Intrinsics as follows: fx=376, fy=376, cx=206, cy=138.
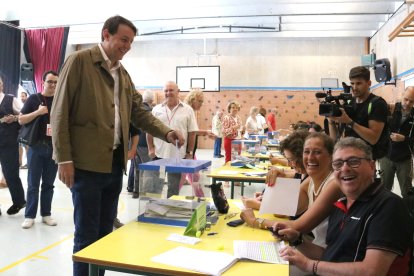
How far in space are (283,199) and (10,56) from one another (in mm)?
11608

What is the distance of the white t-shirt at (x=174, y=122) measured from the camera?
380 cm

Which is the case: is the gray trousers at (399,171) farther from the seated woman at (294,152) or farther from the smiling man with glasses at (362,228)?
the smiling man with glasses at (362,228)

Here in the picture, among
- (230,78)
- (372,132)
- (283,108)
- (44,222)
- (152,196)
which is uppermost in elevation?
(230,78)

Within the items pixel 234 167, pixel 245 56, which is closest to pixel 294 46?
pixel 245 56

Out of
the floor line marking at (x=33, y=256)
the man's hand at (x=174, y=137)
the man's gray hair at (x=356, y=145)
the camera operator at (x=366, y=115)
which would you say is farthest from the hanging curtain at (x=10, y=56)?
the man's gray hair at (x=356, y=145)

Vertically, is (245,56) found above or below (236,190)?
above

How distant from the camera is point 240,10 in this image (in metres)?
9.50

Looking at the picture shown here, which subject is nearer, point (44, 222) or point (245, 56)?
point (44, 222)

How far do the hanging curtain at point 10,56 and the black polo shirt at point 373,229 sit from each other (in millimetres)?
11502

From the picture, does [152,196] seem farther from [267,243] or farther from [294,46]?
[294,46]

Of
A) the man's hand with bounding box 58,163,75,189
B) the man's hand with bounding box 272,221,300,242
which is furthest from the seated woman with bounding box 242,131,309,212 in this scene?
the man's hand with bounding box 58,163,75,189

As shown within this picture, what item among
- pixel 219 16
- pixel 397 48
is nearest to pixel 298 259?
pixel 397 48

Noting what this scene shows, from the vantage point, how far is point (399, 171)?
13.0 feet

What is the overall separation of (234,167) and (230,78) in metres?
9.59
